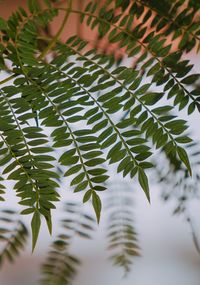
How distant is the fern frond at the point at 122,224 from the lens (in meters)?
0.72

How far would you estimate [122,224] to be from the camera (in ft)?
2.40

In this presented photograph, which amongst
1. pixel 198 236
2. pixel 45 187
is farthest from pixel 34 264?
pixel 45 187

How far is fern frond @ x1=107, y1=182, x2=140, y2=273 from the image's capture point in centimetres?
72

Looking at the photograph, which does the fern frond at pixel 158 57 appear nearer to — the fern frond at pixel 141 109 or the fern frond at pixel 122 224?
the fern frond at pixel 141 109

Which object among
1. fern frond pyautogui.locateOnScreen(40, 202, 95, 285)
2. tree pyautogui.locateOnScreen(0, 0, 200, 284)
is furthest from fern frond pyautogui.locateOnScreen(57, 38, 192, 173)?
fern frond pyautogui.locateOnScreen(40, 202, 95, 285)

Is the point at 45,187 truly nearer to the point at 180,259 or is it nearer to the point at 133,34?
the point at 133,34

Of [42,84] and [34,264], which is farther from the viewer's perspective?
[34,264]

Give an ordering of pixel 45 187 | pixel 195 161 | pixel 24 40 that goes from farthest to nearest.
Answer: pixel 195 161 < pixel 24 40 < pixel 45 187

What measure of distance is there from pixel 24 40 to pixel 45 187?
23 centimetres

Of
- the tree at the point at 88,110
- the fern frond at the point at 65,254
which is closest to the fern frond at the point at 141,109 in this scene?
the tree at the point at 88,110

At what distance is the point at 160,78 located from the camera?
1.53 feet

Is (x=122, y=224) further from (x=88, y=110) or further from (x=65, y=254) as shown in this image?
(x=88, y=110)

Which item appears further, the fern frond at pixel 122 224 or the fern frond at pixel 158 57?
the fern frond at pixel 122 224

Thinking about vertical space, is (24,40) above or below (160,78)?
above
